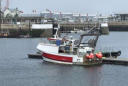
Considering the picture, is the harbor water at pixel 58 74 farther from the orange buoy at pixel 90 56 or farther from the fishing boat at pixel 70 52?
the orange buoy at pixel 90 56

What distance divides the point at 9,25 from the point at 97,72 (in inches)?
3909

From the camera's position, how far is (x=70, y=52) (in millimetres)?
54812

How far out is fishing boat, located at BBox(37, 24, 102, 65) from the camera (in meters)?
53.9

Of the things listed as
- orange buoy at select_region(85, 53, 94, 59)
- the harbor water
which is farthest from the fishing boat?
the harbor water

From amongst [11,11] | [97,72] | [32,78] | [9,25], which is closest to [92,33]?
[97,72]

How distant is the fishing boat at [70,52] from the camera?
177ft

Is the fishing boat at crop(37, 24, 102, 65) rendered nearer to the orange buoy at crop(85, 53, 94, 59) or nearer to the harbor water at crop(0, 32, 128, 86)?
the orange buoy at crop(85, 53, 94, 59)

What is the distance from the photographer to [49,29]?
13312 cm

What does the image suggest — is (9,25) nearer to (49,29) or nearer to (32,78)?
(49,29)

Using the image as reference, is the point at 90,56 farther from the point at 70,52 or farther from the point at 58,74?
the point at 58,74

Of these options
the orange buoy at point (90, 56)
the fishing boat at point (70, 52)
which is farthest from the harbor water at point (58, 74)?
the orange buoy at point (90, 56)

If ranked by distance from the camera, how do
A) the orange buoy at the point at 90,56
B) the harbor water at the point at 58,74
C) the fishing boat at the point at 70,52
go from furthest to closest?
the fishing boat at the point at 70,52, the orange buoy at the point at 90,56, the harbor water at the point at 58,74

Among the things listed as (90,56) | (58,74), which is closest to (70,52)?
(90,56)

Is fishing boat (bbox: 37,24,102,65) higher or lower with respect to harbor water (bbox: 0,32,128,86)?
higher
